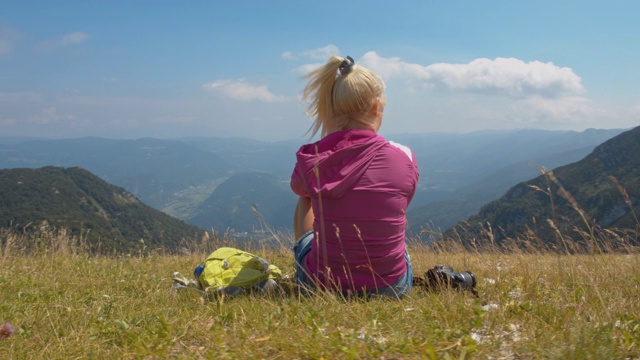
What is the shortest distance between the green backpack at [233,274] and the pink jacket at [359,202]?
2.34ft

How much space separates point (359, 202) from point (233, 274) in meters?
1.45

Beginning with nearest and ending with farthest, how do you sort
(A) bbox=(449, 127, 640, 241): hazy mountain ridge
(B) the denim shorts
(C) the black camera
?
(B) the denim shorts
(C) the black camera
(A) bbox=(449, 127, 640, 241): hazy mountain ridge

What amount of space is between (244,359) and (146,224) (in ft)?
359

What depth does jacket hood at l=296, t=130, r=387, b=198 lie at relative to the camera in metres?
3.53

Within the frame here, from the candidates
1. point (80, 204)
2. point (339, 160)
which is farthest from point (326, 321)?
point (80, 204)

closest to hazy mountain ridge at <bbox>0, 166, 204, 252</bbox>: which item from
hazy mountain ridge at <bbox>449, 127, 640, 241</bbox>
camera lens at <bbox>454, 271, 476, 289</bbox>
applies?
hazy mountain ridge at <bbox>449, 127, 640, 241</bbox>

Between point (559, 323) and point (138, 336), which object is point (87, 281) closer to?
point (138, 336)

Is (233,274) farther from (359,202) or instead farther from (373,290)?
(359,202)

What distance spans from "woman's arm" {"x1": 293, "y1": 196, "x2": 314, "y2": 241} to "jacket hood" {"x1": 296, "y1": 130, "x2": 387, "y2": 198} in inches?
19.9

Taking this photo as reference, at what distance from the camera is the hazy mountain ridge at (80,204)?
283ft

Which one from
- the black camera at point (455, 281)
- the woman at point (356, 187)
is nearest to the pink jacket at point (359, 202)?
the woman at point (356, 187)

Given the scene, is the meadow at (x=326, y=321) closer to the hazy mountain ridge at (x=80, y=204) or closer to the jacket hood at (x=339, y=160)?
the jacket hood at (x=339, y=160)

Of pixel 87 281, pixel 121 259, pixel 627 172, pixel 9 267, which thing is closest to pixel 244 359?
pixel 87 281

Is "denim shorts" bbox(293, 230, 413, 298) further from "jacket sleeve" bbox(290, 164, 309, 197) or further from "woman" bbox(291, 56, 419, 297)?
"jacket sleeve" bbox(290, 164, 309, 197)
